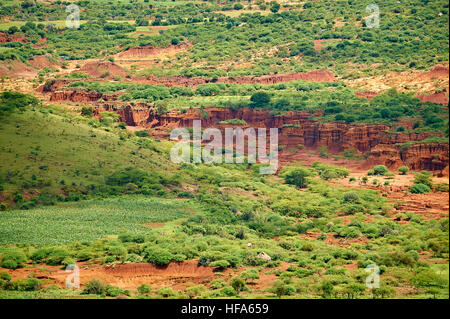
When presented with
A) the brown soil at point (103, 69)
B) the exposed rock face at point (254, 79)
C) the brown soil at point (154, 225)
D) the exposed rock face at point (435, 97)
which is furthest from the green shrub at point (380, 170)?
the brown soil at point (103, 69)

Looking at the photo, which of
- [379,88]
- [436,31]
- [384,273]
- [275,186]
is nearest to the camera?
[384,273]

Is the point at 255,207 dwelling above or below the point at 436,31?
below

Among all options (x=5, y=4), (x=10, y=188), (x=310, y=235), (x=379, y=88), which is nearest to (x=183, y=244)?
(x=310, y=235)

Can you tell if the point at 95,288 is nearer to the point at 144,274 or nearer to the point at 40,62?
the point at 144,274

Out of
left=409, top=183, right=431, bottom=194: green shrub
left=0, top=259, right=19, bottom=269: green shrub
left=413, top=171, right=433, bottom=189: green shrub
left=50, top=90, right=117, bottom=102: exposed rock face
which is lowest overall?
left=0, top=259, right=19, bottom=269: green shrub

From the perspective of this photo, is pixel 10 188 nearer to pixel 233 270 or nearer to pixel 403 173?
pixel 233 270

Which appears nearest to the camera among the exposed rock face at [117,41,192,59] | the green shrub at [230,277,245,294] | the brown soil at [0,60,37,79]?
the green shrub at [230,277,245,294]

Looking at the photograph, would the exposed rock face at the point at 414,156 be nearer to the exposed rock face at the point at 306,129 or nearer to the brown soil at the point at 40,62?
the exposed rock face at the point at 306,129

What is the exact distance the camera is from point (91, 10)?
390ft

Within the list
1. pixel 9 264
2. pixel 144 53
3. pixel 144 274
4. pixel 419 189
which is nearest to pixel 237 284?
pixel 144 274

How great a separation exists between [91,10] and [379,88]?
48.9 metres

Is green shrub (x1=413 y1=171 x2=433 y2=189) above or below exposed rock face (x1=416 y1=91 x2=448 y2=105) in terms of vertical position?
below

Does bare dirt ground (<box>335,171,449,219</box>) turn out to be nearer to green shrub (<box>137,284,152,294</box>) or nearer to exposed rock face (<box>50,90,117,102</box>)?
green shrub (<box>137,284,152,294</box>)

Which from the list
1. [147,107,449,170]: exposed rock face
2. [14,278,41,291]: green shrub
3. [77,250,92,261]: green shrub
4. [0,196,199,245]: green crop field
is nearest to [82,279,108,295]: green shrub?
[14,278,41,291]: green shrub
